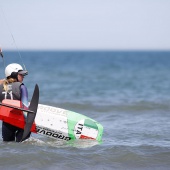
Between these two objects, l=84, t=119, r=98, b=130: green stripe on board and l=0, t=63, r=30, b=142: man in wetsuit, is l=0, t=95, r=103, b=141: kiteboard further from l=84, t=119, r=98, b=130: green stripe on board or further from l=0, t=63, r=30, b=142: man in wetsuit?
l=0, t=63, r=30, b=142: man in wetsuit

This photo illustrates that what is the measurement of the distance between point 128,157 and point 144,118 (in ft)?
15.7

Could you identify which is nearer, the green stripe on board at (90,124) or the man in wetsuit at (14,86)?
the man in wetsuit at (14,86)

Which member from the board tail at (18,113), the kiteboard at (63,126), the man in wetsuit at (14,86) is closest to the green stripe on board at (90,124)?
the kiteboard at (63,126)

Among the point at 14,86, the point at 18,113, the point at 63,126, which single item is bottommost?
the point at 63,126

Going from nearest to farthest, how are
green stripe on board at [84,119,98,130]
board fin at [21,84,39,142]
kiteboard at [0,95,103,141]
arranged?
1. board fin at [21,84,39,142]
2. kiteboard at [0,95,103,141]
3. green stripe on board at [84,119,98,130]

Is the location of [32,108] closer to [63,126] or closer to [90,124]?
[63,126]

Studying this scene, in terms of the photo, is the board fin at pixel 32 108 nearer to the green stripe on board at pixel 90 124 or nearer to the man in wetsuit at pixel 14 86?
the man in wetsuit at pixel 14 86

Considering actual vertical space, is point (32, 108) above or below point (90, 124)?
above

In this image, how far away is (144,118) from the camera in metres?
11.8

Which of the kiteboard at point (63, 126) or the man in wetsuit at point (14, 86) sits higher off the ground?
the man in wetsuit at point (14, 86)

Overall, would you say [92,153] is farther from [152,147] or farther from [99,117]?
[99,117]

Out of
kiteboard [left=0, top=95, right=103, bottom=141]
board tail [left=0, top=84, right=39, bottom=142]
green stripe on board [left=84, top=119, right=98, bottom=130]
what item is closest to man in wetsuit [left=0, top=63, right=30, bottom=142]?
board tail [left=0, top=84, right=39, bottom=142]


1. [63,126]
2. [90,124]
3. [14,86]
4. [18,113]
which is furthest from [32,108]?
[90,124]

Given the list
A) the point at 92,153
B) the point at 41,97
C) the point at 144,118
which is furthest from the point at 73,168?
the point at 41,97
